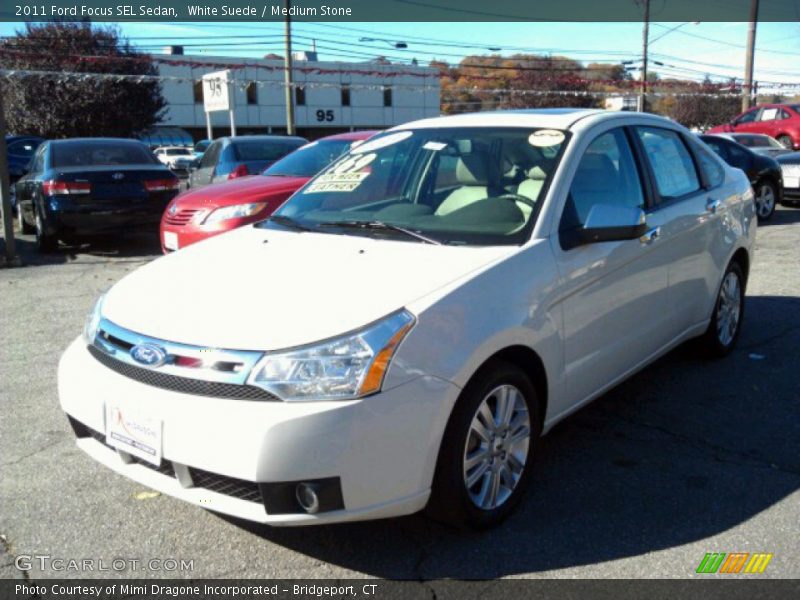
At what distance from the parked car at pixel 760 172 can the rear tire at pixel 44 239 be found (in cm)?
1023

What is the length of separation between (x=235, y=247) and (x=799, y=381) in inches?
143

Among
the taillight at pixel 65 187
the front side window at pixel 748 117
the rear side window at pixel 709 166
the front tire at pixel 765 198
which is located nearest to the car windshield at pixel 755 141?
the front tire at pixel 765 198

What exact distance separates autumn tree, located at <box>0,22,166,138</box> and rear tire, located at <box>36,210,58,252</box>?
24.3 metres

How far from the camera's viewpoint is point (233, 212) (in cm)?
747

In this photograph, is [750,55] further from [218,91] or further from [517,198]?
[517,198]

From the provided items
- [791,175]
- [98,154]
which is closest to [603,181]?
[98,154]

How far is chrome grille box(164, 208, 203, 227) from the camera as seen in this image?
24.6 ft

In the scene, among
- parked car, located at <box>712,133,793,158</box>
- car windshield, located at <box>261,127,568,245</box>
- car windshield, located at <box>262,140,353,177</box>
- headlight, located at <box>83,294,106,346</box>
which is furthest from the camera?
parked car, located at <box>712,133,793,158</box>

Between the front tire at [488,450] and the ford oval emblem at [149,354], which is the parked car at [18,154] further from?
the front tire at [488,450]

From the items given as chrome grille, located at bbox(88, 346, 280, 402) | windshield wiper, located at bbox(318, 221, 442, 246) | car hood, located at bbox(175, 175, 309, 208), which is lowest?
chrome grille, located at bbox(88, 346, 280, 402)

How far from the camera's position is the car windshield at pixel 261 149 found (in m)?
11.0

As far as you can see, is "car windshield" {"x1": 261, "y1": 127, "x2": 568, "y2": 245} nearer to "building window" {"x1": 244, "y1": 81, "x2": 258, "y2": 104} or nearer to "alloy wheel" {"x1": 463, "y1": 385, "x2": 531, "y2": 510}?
"alloy wheel" {"x1": 463, "y1": 385, "x2": 531, "y2": 510}

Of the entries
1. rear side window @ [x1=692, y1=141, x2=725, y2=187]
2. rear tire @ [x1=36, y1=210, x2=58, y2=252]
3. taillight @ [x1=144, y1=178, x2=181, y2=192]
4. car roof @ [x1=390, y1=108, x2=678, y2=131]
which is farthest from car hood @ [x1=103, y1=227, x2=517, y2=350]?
rear tire @ [x1=36, y1=210, x2=58, y2=252]

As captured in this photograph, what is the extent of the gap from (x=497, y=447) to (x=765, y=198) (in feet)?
37.3
